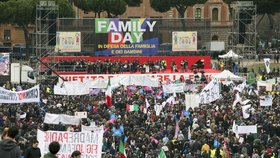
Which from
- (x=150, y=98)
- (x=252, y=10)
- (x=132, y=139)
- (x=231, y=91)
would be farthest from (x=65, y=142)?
(x=252, y=10)

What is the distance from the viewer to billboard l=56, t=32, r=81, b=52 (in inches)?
2539

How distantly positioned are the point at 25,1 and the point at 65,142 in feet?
231

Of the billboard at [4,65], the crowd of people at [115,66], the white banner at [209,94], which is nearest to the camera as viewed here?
the white banner at [209,94]

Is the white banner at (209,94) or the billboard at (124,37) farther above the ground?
the billboard at (124,37)

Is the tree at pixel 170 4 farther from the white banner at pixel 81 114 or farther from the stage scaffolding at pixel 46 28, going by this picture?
the white banner at pixel 81 114

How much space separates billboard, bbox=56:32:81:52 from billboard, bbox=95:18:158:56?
140 cm

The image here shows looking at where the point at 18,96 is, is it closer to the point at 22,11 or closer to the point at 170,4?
the point at 22,11

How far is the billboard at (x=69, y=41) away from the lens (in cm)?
6450

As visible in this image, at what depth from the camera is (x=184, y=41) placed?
66812 millimetres

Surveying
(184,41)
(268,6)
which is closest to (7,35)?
(268,6)

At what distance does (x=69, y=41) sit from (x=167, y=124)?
35.0 meters

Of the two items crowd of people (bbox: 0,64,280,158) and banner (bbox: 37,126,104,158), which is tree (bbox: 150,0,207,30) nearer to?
crowd of people (bbox: 0,64,280,158)

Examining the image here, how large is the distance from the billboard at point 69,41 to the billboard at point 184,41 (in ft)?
23.9

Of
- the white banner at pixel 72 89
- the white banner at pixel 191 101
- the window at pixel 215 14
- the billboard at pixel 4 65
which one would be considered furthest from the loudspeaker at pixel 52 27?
the window at pixel 215 14
